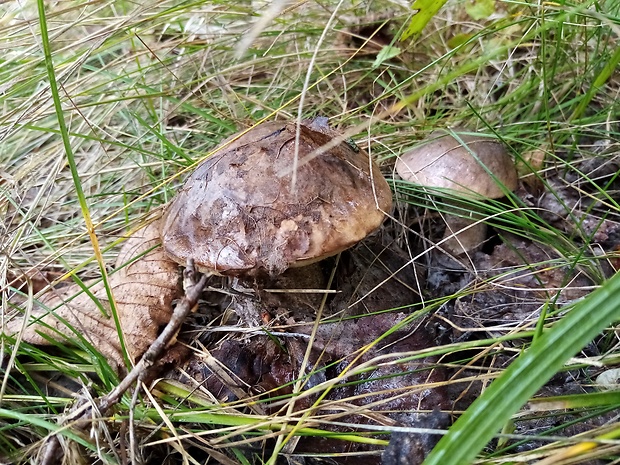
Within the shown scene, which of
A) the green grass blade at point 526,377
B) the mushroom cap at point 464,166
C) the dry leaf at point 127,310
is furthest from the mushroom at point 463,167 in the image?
the dry leaf at point 127,310

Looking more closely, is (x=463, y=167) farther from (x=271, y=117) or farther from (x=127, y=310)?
(x=127, y=310)

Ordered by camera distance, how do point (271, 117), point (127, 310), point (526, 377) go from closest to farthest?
point (526, 377)
point (127, 310)
point (271, 117)

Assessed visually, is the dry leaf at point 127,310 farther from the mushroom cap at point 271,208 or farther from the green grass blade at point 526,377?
the green grass blade at point 526,377

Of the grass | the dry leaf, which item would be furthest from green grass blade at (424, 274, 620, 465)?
the dry leaf

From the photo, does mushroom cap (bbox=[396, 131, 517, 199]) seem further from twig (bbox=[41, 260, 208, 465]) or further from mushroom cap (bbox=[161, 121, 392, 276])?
twig (bbox=[41, 260, 208, 465])

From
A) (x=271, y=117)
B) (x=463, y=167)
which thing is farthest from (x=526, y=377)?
(x=271, y=117)

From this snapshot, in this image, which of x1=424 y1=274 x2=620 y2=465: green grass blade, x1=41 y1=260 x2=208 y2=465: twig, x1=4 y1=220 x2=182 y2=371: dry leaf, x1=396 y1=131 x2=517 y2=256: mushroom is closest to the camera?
x1=424 y1=274 x2=620 y2=465: green grass blade

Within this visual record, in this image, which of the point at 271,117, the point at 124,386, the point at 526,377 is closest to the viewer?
the point at 526,377
